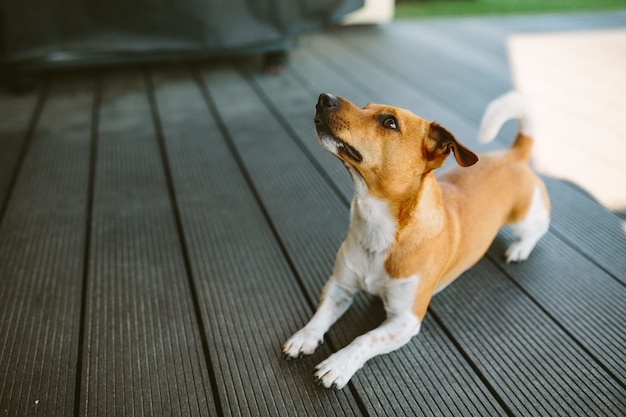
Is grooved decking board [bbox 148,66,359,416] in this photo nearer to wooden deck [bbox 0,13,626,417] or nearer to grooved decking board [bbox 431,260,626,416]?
wooden deck [bbox 0,13,626,417]

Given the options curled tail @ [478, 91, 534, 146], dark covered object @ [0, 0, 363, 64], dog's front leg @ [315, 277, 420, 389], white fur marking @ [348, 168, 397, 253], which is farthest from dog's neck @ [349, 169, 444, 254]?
dark covered object @ [0, 0, 363, 64]

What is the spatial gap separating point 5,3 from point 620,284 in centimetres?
369

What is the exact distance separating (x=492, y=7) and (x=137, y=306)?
5.62m

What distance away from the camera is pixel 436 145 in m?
1.43

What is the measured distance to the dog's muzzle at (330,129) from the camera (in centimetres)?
141

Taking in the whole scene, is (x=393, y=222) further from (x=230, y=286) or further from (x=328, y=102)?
(x=230, y=286)

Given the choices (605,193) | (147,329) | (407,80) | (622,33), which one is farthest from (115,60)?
(622,33)

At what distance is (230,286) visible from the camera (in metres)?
1.83

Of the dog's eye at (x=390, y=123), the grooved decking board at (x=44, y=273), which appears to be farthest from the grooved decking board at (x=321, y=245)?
the grooved decking board at (x=44, y=273)

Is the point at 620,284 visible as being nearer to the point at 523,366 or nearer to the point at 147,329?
the point at 523,366

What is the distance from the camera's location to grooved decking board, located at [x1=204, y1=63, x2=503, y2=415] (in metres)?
1.44

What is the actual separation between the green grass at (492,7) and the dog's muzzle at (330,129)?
14.4ft

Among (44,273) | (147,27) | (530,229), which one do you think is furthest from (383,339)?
(147,27)

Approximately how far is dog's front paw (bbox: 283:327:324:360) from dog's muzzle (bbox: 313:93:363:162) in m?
0.57
